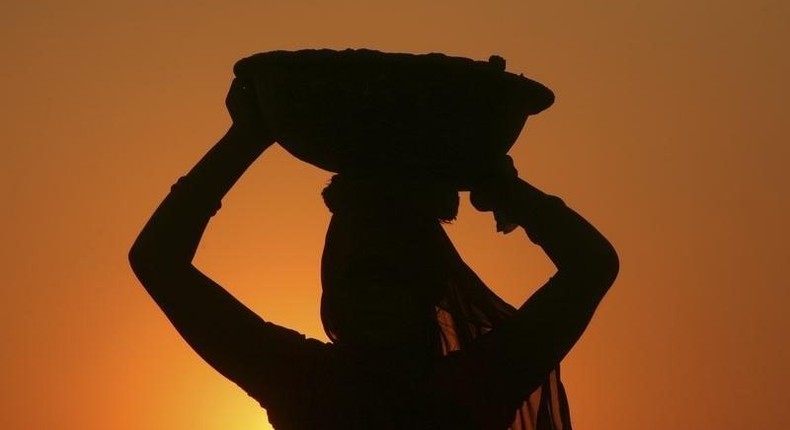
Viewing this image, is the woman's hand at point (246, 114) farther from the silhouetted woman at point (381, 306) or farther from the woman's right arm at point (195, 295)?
the woman's right arm at point (195, 295)

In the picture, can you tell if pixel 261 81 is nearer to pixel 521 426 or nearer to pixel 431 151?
pixel 431 151

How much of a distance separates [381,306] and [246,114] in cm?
42

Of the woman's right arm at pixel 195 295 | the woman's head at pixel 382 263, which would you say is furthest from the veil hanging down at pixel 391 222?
the woman's right arm at pixel 195 295

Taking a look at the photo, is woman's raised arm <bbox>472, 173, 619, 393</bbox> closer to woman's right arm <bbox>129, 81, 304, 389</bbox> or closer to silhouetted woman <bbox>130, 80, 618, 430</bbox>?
silhouetted woman <bbox>130, 80, 618, 430</bbox>

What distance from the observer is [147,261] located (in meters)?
1.87

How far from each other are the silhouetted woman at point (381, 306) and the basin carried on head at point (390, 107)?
7 centimetres

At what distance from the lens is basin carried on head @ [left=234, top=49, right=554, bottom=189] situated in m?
1.70

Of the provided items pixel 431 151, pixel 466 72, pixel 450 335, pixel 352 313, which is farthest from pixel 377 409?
pixel 466 72

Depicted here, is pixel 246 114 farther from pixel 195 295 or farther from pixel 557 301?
pixel 557 301

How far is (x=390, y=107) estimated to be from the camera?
1.71 meters

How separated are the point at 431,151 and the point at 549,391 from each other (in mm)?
609

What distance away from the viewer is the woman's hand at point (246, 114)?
194 cm

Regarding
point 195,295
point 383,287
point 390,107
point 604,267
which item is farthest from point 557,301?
point 195,295

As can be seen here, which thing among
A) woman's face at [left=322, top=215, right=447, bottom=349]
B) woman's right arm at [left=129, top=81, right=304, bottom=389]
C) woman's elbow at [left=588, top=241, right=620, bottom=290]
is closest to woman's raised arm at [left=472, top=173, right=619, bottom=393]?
woman's elbow at [left=588, top=241, right=620, bottom=290]
